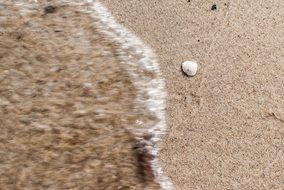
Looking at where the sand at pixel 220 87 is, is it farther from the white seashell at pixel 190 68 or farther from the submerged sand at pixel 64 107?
the submerged sand at pixel 64 107

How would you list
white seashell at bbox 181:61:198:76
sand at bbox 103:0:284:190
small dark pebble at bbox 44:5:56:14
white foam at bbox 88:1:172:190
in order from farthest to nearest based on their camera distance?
small dark pebble at bbox 44:5:56:14
white seashell at bbox 181:61:198:76
white foam at bbox 88:1:172:190
sand at bbox 103:0:284:190

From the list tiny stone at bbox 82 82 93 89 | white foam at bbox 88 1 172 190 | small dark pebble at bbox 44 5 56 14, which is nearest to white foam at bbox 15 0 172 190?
white foam at bbox 88 1 172 190

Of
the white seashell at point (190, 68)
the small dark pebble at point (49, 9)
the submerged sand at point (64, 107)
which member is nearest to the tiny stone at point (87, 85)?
the submerged sand at point (64, 107)

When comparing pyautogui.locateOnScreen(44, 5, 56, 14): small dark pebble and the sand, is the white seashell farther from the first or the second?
pyautogui.locateOnScreen(44, 5, 56, 14): small dark pebble

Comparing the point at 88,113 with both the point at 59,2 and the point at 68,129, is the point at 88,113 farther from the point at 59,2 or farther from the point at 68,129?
the point at 59,2

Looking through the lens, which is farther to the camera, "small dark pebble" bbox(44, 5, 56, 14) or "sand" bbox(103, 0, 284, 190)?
"small dark pebble" bbox(44, 5, 56, 14)

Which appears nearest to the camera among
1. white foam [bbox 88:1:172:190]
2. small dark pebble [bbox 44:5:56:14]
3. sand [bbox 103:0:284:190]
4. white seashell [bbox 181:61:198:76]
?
sand [bbox 103:0:284:190]

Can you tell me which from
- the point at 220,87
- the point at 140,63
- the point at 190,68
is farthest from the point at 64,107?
the point at 220,87

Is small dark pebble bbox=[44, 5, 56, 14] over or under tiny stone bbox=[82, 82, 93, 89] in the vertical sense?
over
